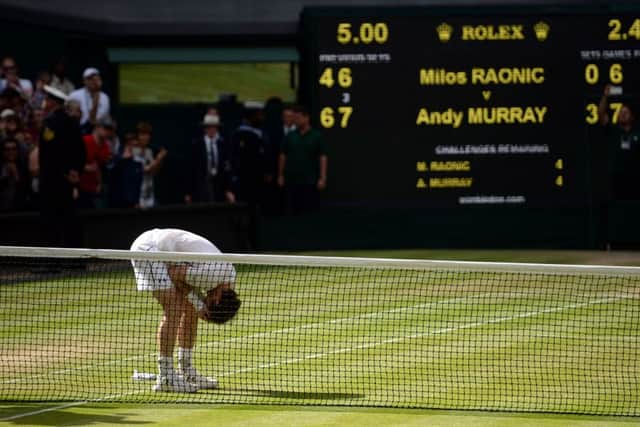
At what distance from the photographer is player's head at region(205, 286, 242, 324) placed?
9.95m

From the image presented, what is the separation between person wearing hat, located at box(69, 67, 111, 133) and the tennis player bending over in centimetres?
Result: 1039

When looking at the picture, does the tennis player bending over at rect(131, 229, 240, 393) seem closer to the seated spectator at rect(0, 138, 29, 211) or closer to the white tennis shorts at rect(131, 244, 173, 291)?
the white tennis shorts at rect(131, 244, 173, 291)

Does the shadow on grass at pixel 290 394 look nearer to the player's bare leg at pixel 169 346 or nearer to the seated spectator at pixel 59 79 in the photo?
the player's bare leg at pixel 169 346

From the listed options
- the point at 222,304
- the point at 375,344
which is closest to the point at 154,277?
the point at 222,304

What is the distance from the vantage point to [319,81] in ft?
68.8

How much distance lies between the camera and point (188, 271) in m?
10.2

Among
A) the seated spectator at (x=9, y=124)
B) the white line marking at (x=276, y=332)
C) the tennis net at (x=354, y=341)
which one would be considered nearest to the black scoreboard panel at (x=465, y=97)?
the tennis net at (x=354, y=341)

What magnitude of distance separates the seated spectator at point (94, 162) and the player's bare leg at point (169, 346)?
29.2ft

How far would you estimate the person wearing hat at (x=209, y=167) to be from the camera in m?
21.2

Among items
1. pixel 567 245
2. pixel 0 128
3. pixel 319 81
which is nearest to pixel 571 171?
pixel 567 245

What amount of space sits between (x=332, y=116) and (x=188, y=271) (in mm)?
11083

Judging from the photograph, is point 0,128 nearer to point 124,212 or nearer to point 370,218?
point 124,212

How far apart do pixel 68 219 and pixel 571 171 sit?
25.3ft

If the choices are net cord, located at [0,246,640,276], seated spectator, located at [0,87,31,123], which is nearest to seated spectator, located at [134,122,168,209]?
seated spectator, located at [0,87,31,123]
